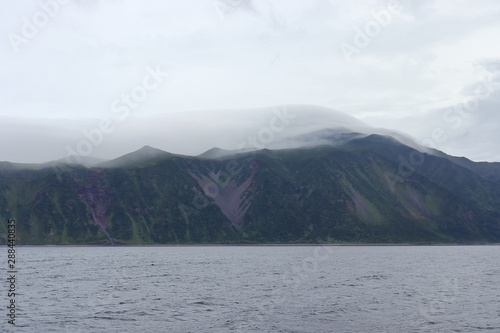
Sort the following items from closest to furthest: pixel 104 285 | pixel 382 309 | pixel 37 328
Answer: pixel 37 328 → pixel 382 309 → pixel 104 285

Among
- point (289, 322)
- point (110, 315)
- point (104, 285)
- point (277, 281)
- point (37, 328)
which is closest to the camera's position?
Result: point (37, 328)

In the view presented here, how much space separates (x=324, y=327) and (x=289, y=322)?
533 centimetres

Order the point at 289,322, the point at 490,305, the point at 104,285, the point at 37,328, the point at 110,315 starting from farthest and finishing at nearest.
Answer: the point at 104,285 → the point at 490,305 → the point at 110,315 → the point at 289,322 → the point at 37,328

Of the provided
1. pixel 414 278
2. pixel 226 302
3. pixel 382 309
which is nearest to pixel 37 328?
pixel 226 302

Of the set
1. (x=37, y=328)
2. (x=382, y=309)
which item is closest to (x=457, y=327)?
(x=382, y=309)

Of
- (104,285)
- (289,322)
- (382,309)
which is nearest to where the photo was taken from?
(289,322)

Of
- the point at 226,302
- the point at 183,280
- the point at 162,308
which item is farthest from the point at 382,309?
the point at 183,280

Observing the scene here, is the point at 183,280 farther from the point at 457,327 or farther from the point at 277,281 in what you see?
the point at 457,327

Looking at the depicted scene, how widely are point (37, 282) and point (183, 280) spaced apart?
33.9m

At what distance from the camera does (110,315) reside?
76.2 meters

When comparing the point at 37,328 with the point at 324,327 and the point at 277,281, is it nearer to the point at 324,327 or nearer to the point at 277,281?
the point at 324,327

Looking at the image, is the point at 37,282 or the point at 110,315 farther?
the point at 37,282

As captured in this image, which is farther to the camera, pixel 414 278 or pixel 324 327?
pixel 414 278

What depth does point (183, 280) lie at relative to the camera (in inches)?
5054
